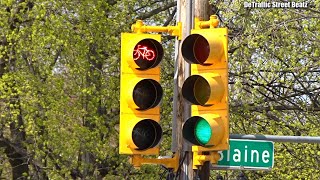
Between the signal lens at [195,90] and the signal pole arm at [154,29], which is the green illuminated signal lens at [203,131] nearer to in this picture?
the signal lens at [195,90]

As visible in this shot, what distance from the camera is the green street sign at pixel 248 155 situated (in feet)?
30.1

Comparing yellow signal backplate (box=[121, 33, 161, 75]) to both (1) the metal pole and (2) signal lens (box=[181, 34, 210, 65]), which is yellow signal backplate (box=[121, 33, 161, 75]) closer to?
(2) signal lens (box=[181, 34, 210, 65])

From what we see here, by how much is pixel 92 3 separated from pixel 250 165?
11.0 m

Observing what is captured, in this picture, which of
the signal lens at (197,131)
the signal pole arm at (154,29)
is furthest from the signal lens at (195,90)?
the signal pole arm at (154,29)

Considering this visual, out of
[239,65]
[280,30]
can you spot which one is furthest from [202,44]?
[239,65]

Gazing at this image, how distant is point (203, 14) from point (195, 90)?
100 cm

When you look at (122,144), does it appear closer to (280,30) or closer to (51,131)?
(280,30)

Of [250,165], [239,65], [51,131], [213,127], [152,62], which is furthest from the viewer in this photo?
[51,131]

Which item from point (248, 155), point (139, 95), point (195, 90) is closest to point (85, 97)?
point (248, 155)

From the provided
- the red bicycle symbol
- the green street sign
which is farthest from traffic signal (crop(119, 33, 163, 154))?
the green street sign

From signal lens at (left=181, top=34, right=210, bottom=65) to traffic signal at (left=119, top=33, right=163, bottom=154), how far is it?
0.28 metres

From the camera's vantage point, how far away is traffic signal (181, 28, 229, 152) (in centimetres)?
698

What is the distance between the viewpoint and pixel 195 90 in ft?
23.8

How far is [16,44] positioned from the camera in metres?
19.2
